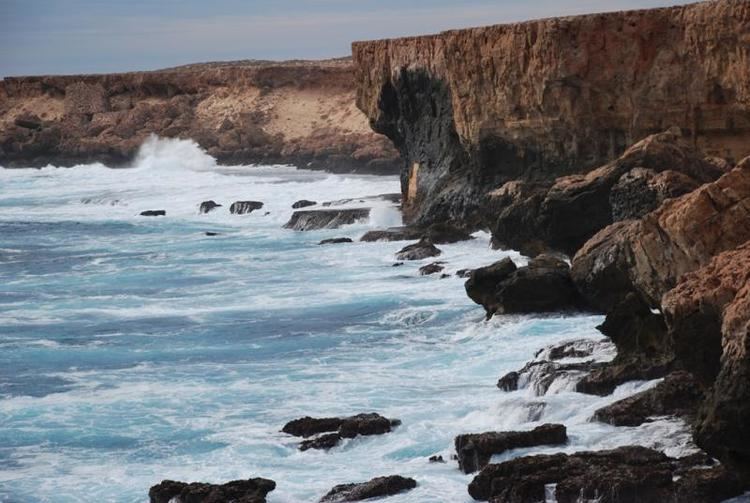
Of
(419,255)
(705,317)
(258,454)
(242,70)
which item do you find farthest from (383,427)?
(242,70)

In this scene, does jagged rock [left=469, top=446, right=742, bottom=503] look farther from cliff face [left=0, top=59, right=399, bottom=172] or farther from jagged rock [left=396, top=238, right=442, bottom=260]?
cliff face [left=0, top=59, right=399, bottom=172]

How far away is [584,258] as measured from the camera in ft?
70.5

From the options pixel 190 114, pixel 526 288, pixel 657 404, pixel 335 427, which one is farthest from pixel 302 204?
pixel 657 404

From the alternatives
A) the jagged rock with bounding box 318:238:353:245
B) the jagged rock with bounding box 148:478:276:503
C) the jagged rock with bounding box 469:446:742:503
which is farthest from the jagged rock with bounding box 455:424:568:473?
the jagged rock with bounding box 318:238:353:245

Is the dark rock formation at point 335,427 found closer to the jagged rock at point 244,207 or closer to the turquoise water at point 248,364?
the turquoise water at point 248,364

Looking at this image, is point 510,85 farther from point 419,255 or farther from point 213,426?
point 213,426

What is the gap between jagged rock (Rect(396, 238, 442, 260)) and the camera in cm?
3212

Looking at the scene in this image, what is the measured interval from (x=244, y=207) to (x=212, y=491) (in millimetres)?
32475

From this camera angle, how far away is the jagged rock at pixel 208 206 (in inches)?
1918

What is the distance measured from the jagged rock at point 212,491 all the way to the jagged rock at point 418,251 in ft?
57.0

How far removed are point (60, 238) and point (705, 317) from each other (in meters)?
32.2

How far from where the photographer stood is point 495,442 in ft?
49.4

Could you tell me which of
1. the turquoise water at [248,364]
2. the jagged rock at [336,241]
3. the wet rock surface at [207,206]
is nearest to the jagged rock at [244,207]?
the wet rock surface at [207,206]

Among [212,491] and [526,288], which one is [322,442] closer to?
[212,491]
